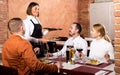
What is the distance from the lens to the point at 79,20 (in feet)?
24.4

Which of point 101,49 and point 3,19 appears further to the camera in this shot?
point 3,19

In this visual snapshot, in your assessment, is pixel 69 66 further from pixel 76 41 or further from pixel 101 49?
pixel 76 41

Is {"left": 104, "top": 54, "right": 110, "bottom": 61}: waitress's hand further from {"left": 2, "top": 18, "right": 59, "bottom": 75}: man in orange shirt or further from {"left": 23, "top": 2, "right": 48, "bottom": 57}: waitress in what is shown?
{"left": 23, "top": 2, "right": 48, "bottom": 57}: waitress

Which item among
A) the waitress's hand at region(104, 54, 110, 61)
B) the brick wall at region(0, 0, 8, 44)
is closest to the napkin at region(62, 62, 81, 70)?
the waitress's hand at region(104, 54, 110, 61)

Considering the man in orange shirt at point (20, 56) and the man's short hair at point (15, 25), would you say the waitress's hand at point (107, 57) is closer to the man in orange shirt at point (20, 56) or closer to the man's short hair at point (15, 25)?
the man in orange shirt at point (20, 56)

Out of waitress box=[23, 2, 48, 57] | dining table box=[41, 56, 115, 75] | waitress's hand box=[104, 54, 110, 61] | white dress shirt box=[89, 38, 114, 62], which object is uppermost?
waitress box=[23, 2, 48, 57]

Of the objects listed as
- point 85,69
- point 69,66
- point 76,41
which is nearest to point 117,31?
point 85,69

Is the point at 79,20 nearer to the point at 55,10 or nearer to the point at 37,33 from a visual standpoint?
the point at 55,10

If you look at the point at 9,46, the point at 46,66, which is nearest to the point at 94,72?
the point at 46,66

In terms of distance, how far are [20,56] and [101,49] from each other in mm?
1327

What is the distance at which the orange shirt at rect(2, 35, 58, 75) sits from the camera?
2572 millimetres

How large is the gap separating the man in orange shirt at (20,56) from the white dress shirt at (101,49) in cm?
92

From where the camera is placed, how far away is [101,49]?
11.4 feet

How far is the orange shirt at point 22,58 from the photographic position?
101 inches
